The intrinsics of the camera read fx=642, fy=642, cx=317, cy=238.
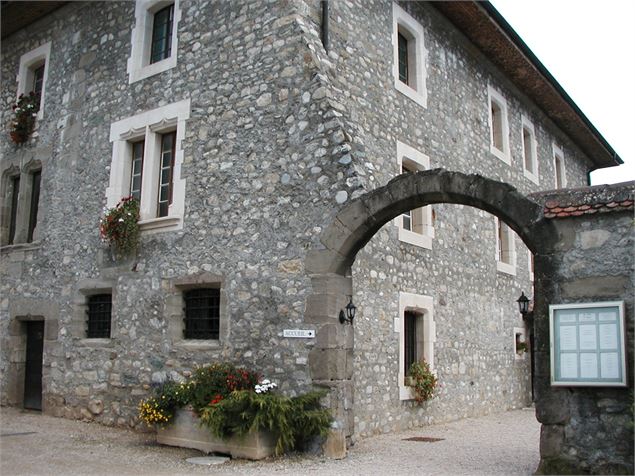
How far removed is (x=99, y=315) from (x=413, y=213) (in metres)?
5.35

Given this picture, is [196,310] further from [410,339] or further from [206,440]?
[410,339]

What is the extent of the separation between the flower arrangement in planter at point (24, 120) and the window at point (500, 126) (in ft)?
30.1

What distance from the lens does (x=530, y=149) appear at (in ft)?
50.8

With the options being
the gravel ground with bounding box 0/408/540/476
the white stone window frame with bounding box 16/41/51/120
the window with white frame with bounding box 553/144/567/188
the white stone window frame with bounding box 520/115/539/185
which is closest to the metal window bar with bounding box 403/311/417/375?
the gravel ground with bounding box 0/408/540/476

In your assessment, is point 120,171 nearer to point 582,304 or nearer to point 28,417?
point 28,417

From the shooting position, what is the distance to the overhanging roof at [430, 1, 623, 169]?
11.6 m

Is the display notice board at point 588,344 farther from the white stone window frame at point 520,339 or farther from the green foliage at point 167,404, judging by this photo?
the white stone window frame at point 520,339

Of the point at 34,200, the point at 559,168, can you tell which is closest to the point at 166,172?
the point at 34,200

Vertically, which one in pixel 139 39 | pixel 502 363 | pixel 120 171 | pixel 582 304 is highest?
pixel 139 39

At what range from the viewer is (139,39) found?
10.4 m

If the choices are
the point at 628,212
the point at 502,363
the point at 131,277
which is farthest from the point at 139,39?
the point at 502,363

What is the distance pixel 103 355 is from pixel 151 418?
2.18 meters

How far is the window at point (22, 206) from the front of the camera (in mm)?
11664

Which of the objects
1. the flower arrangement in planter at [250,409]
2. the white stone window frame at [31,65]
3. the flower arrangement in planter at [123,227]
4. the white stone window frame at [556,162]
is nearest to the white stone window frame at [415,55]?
the flower arrangement in planter at [123,227]
